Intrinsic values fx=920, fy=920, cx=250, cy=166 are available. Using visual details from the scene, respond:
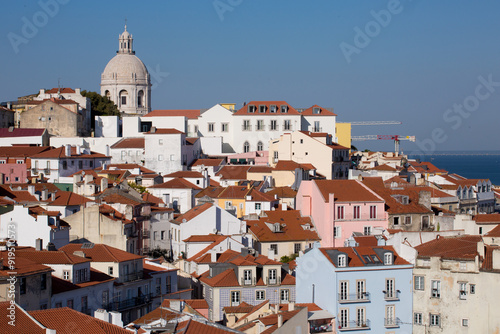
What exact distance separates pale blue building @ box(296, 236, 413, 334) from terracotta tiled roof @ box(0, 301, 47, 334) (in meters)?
13.3

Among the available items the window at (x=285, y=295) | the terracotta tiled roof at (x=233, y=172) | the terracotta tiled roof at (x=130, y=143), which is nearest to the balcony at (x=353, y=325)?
the window at (x=285, y=295)

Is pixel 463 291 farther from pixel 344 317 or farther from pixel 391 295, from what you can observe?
pixel 344 317

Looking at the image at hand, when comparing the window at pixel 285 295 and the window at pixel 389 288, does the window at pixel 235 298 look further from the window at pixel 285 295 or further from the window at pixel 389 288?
the window at pixel 389 288

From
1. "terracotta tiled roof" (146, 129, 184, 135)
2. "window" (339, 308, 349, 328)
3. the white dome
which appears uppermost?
the white dome

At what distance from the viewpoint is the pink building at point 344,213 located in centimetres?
4900

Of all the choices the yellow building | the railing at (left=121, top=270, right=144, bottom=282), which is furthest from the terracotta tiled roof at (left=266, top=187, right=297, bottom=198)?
the yellow building

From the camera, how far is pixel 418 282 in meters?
35.7

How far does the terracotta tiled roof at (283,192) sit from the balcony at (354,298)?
24264 mm

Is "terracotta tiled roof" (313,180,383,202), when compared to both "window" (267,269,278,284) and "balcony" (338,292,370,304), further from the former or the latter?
"balcony" (338,292,370,304)

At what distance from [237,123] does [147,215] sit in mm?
31102

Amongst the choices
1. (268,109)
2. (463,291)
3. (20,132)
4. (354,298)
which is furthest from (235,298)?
(20,132)

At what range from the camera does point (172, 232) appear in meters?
50.4

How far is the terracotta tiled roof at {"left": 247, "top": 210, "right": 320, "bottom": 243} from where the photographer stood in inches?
1886

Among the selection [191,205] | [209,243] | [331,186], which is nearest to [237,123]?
[191,205]
